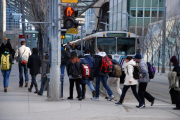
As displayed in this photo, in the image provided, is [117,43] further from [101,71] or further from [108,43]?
[101,71]

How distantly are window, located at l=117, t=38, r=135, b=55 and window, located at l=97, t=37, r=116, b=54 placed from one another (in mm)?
323

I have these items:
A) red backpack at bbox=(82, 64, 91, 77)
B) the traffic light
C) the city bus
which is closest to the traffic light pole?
the traffic light

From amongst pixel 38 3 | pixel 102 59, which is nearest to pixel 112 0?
pixel 38 3

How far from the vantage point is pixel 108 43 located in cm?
2044

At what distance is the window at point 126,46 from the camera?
20344 mm

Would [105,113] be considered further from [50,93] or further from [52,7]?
[52,7]

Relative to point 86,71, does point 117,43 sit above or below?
above

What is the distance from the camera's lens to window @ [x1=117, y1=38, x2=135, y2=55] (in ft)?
66.7

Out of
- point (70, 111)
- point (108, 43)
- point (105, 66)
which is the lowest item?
point (70, 111)

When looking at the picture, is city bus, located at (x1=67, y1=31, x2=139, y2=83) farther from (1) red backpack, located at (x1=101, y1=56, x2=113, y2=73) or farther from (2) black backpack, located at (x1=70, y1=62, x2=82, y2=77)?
(2) black backpack, located at (x1=70, y1=62, x2=82, y2=77)

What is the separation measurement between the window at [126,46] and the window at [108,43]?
1.06ft

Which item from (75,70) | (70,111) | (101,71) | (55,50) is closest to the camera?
(70,111)

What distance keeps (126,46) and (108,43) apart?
119cm

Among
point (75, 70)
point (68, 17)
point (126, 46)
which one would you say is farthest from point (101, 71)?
point (126, 46)
